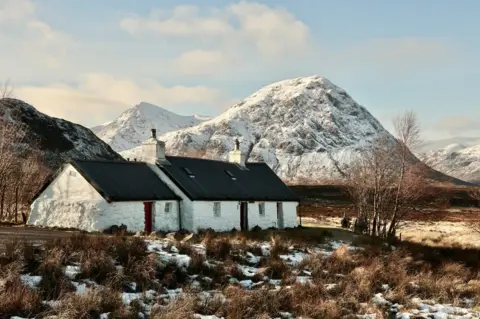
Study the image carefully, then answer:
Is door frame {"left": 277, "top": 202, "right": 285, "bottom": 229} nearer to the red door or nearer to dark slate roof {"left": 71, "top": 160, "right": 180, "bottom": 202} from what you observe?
dark slate roof {"left": 71, "top": 160, "right": 180, "bottom": 202}

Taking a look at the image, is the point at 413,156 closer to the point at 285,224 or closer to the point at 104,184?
the point at 285,224

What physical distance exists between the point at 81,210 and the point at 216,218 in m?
9.71

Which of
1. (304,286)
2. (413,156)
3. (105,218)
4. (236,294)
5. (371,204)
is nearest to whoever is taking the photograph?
(236,294)

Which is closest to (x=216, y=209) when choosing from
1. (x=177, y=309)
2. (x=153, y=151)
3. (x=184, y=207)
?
(x=184, y=207)

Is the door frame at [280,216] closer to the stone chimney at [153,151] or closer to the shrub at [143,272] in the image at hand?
the stone chimney at [153,151]

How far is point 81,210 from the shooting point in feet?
108

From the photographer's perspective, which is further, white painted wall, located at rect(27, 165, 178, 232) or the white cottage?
the white cottage

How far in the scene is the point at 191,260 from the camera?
19.2m

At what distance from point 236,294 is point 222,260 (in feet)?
15.6

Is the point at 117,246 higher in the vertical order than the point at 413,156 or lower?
lower

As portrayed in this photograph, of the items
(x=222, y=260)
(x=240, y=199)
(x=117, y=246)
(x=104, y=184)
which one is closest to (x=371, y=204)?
(x=240, y=199)

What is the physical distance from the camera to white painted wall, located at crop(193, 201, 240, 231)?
3681cm

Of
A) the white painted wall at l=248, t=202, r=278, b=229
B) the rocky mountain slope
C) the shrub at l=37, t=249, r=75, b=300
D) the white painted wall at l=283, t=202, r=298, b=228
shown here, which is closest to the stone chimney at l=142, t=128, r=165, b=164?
the white painted wall at l=248, t=202, r=278, b=229

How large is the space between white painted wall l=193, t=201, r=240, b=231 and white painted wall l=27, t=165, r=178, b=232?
157 centimetres
